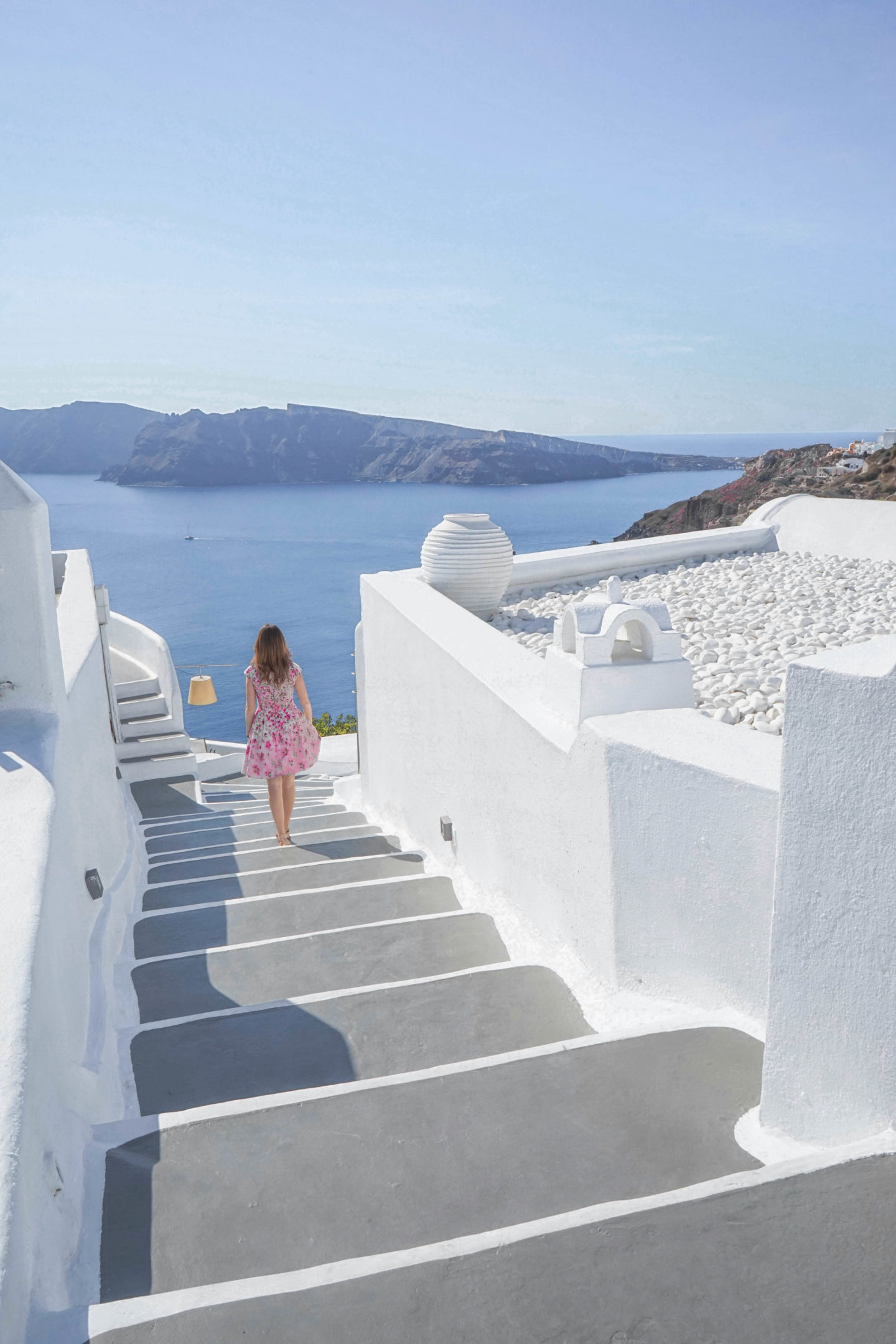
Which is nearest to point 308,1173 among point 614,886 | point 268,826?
point 614,886

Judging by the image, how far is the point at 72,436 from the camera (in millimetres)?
132500

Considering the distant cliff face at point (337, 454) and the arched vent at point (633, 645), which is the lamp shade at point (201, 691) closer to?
the arched vent at point (633, 645)

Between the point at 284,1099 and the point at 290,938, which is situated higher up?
the point at 284,1099

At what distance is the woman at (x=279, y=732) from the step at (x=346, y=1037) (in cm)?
275

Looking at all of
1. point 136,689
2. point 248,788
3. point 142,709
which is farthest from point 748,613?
point 248,788

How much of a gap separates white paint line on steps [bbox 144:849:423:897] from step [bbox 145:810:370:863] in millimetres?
832

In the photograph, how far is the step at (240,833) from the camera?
254 inches

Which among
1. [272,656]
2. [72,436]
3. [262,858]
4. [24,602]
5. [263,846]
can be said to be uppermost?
[72,436]

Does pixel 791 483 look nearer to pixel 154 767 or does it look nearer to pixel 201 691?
pixel 201 691

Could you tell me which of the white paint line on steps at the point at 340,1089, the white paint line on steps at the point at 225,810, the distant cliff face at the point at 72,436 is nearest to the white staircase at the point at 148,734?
the white paint line on steps at the point at 225,810

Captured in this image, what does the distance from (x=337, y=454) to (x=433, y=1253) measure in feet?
424

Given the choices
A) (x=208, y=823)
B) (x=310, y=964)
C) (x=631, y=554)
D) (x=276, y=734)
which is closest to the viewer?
(x=310, y=964)

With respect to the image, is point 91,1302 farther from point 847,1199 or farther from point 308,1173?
point 847,1199

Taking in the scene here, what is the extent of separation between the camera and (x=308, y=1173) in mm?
2049
